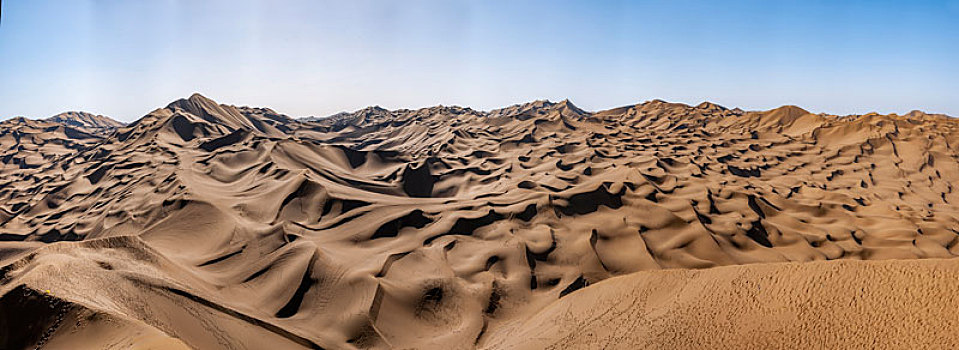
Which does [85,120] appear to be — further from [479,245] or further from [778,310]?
[778,310]

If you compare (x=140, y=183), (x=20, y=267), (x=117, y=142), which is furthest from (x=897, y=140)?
(x=117, y=142)

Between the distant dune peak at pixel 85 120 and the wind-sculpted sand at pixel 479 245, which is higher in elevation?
the wind-sculpted sand at pixel 479 245

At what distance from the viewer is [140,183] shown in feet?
57.2

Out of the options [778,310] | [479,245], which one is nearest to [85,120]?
[479,245]

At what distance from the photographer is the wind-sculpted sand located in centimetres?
461

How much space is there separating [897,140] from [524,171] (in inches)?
930

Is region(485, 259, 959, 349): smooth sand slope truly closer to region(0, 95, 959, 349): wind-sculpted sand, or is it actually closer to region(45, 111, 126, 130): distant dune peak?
region(0, 95, 959, 349): wind-sculpted sand

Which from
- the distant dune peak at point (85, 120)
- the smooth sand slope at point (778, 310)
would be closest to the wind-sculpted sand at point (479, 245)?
the smooth sand slope at point (778, 310)

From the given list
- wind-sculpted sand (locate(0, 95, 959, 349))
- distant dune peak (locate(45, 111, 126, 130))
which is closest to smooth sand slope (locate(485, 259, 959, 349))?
wind-sculpted sand (locate(0, 95, 959, 349))

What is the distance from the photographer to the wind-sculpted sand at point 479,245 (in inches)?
181

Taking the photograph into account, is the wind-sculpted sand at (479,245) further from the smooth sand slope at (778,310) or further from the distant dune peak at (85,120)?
the distant dune peak at (85,120)

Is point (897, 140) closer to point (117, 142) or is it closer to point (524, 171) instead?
point (524, 171)

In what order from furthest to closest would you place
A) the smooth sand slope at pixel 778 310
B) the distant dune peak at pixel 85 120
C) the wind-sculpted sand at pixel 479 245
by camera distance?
the distant dune peak at pixel 85 120
the wind-sculpted sand at pixel 479 245
the smooth sand slope at pixel 778 310

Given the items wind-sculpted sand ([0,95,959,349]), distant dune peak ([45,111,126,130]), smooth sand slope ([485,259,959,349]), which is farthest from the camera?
distant dune peak ([45,111,126,130])
